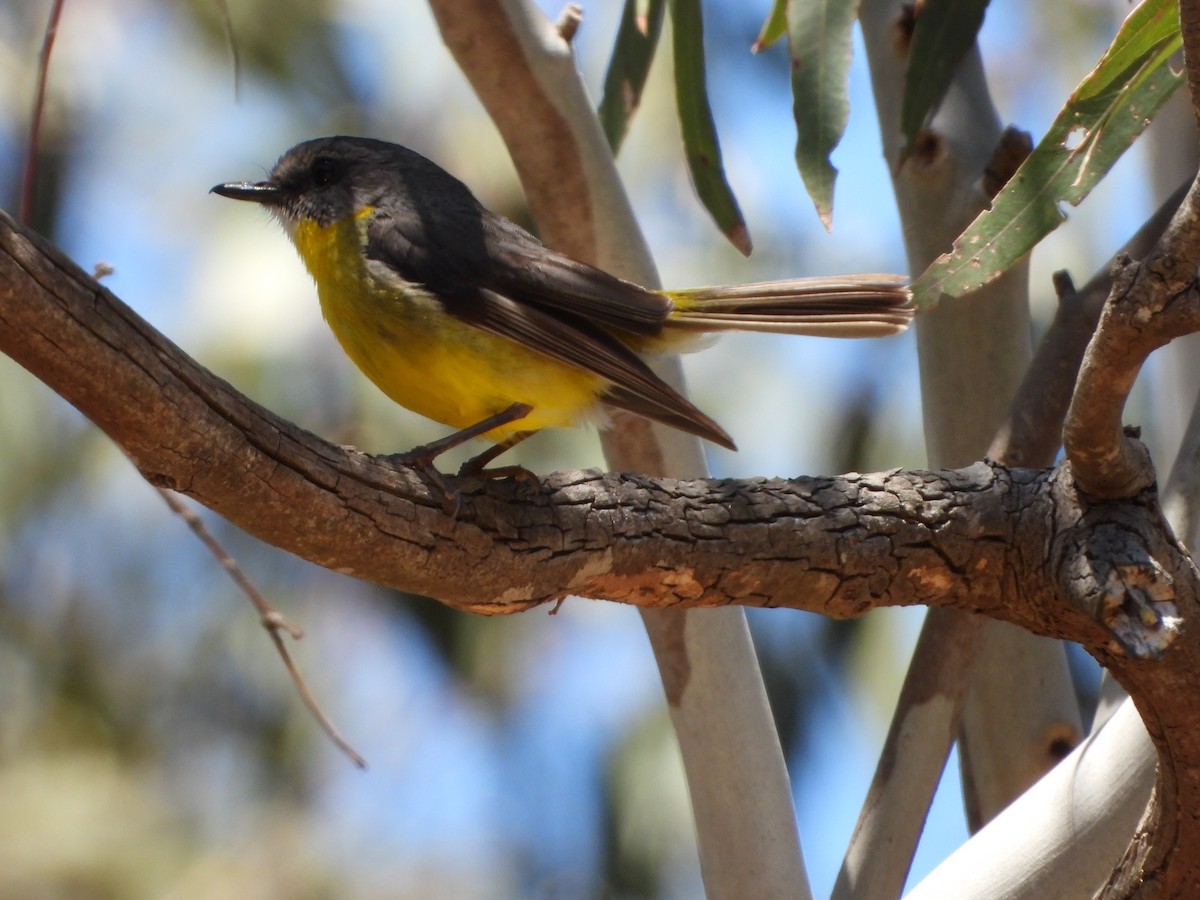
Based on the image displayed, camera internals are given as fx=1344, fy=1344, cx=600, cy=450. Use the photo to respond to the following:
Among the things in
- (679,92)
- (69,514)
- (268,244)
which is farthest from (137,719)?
(679,92)

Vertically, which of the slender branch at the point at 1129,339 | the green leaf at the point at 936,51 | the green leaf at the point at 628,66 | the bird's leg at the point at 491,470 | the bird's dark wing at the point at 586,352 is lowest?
the slender branch at the point at 1129,339

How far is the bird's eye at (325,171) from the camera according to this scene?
148 inches

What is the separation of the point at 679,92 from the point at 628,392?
1278mm

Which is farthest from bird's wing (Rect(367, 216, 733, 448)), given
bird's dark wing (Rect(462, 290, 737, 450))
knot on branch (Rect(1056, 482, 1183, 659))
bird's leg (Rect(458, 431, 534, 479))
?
knot on branch (Rect(1056, 482, 1183, 659))

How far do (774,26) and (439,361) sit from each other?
1604 millimetres

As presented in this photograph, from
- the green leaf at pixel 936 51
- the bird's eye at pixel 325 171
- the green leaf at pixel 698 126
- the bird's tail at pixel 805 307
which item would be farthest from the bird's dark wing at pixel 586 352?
the green leaf at pixel 936 51

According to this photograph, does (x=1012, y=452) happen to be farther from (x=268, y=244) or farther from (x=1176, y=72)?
(x=268, y=244)

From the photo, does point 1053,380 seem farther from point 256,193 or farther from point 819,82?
point 256,193

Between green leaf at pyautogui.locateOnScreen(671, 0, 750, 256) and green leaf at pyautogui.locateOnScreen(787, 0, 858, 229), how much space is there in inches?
13.9

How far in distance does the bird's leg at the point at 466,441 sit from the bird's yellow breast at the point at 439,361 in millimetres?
27

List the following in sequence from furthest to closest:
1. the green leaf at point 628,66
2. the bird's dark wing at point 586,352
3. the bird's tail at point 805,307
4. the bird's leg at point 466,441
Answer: the green leaf at point 628,66
the bird's tail at point 805,307
the bird's dark wing at point 586,352
the bird's leg at point 466,441

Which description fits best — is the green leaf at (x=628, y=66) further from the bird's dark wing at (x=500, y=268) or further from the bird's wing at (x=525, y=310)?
the bird's wing at (x=525, y=310)

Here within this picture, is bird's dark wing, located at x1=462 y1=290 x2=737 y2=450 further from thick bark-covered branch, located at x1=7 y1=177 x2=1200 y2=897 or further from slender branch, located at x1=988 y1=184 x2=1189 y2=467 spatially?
slender branch, located at x1=988 y1=184 x2=1189 y2=467

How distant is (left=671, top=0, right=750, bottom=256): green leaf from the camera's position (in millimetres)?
3785
